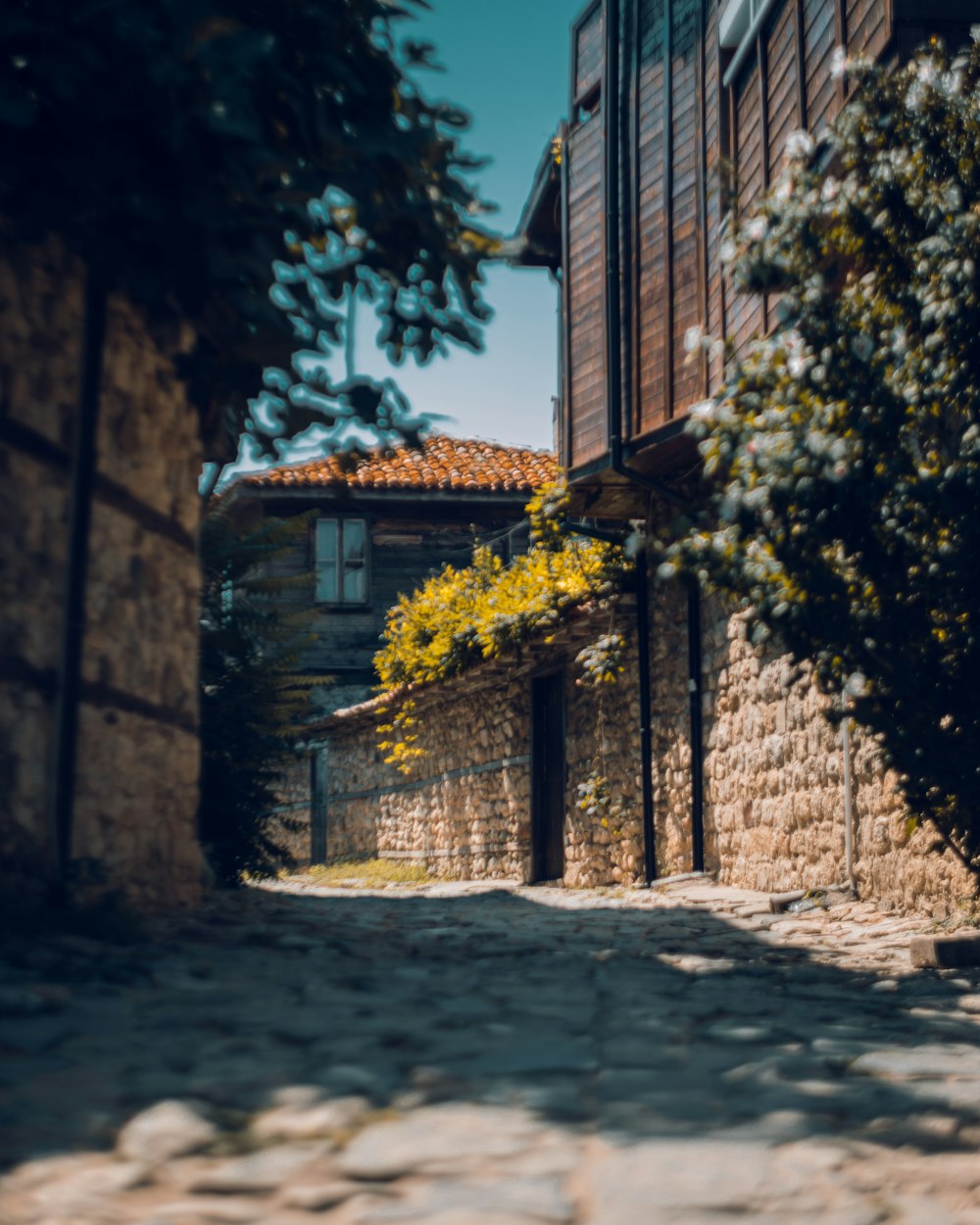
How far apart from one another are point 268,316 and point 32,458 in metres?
0.97

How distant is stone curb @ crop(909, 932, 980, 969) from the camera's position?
194 inches

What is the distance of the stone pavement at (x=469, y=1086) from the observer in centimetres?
213

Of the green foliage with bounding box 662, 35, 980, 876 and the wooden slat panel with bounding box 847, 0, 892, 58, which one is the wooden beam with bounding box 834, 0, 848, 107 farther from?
the green foliage with bounding box 662, 35, 980, 876

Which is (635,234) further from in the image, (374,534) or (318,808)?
(318,808)

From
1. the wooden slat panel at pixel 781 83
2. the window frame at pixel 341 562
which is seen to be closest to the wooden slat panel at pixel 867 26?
the wooden slat panel at pixel 781 83

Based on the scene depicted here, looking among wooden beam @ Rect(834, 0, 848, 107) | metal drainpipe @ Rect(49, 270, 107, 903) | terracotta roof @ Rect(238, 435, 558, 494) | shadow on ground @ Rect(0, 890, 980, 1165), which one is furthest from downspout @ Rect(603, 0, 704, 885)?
terracotta roof @ Rect(238, 435, 558, 494)

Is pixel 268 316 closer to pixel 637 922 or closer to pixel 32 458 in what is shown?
pixel 32 458

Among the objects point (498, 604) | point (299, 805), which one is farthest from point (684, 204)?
point (299, 805)

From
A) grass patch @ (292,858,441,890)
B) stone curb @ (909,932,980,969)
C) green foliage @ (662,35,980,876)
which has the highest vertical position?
green foliage @ (662,35,980,876)

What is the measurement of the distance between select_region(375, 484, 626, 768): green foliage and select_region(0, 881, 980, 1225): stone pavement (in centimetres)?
604

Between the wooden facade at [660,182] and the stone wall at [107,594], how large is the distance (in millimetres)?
4105

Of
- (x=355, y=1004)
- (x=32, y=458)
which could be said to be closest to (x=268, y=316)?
(x=32, y=458)

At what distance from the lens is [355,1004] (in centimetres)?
376

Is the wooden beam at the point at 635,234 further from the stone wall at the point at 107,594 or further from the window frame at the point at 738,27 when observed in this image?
the stone wall at the point at 107,594
